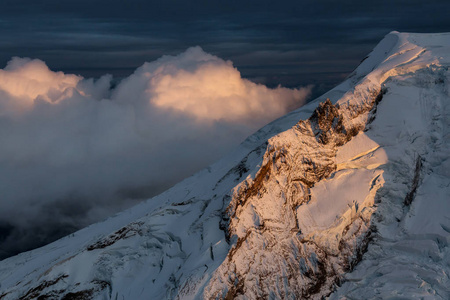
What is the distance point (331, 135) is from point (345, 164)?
6.80 meters

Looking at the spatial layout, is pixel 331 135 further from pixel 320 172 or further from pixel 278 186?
pixel 278 186

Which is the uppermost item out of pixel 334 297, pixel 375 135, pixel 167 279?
pixel 375 135

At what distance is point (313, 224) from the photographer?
94375mm

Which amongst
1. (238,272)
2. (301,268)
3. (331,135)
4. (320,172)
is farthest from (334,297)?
(331,135)

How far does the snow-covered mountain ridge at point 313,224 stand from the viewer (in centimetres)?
8738

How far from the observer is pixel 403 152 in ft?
350

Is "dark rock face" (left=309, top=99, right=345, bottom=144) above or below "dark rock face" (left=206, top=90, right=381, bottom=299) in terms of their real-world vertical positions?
above

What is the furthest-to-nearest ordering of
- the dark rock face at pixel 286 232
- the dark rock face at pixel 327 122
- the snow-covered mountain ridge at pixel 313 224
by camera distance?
the dark rock face at pixel 327 122, the snow-covered mountain ridge at pixel 313 224, the dark rock face at pixel 286 232

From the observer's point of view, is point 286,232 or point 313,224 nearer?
point 286,232

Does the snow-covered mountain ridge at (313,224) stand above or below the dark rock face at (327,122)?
below

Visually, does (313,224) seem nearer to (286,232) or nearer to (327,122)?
(286,232)

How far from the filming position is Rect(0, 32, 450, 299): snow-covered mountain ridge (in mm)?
87375

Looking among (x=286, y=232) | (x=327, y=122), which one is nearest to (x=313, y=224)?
(x=286, y=232)

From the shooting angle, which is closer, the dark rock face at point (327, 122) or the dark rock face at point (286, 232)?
the dark rock face at point (286, 232)
